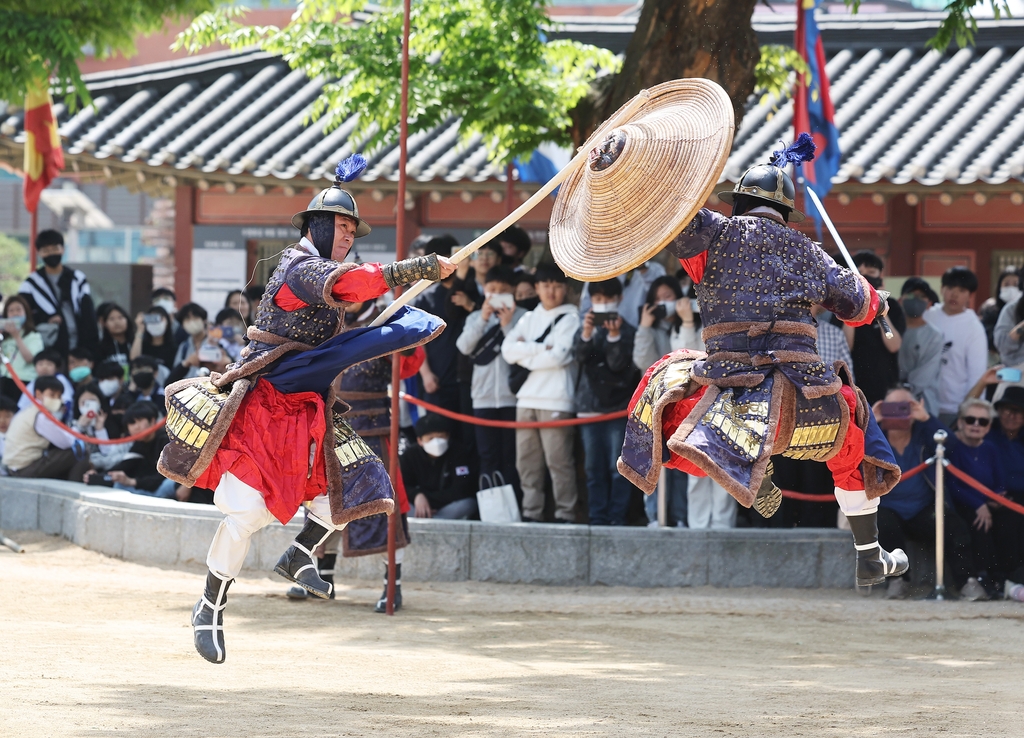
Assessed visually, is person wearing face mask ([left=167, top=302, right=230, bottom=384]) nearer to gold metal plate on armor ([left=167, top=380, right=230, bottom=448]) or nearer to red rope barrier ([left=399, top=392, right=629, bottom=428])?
red rope barrier ([left=399, top=392, right=629, bottom=428])

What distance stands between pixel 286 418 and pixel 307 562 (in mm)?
659

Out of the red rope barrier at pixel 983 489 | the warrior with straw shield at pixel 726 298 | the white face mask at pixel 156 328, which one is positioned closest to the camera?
the warrior with straw shield at pixel 726 298

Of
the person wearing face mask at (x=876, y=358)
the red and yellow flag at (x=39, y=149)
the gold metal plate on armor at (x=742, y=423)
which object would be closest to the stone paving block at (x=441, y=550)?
the person wearing face mask at (x=876, y=358)

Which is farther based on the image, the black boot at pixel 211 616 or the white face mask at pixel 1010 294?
the white face mask at pixel 1010 294

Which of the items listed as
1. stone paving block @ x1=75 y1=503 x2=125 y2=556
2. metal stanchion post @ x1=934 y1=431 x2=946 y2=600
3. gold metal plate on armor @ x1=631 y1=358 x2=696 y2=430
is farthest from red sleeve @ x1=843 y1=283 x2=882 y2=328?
stone paving block @ x1=75 y1=503 x2=125 y2=556

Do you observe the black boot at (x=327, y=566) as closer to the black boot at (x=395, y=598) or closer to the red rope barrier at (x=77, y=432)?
the black boot at (x=395, y=598)

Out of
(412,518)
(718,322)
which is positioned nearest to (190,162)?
(412,518)

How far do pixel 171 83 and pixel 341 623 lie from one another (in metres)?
7.68

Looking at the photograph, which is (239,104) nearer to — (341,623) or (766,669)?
(341,623)

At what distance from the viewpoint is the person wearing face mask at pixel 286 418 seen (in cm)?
554

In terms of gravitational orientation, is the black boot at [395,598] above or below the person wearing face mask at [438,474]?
below

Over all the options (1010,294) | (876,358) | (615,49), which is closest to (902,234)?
(1010,294)

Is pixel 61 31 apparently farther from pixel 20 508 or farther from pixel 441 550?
pixel 441 550

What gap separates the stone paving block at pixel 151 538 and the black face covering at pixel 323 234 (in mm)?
3921
